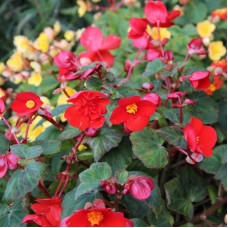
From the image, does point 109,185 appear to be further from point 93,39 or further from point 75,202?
point 93,39

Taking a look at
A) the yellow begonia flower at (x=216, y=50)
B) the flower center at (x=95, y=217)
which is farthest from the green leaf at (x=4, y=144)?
the yellow begonia flower at (x=216, y=50)

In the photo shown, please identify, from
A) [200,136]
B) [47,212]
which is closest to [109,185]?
[47,212]

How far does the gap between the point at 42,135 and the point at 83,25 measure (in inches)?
56.4

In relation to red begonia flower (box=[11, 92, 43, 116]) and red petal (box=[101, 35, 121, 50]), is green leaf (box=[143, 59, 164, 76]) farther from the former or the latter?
red begonia flower (box=[11, 92, 43, 116])

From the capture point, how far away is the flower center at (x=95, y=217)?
717 mm

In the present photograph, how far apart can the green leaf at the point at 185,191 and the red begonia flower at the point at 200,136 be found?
0.22m

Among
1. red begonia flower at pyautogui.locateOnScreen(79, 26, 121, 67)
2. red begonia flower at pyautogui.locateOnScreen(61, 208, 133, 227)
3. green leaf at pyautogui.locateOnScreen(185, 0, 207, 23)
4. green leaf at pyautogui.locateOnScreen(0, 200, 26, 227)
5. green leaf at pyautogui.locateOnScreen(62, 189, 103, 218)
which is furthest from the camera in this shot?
green leaf at pyautogui.locateOnScreen(185, 0, 207, 23)

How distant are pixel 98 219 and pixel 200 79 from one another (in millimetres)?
388

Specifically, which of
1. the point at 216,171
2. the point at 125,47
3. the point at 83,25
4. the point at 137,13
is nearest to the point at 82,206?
the point at 216,171

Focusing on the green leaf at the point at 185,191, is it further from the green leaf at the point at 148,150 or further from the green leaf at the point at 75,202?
the green leaf at the point at 75,202

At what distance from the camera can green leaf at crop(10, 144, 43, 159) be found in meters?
0.83

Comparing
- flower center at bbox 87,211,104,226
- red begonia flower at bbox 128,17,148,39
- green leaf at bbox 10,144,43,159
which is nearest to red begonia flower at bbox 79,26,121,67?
red begonia flower at bbox 128,17,148,39

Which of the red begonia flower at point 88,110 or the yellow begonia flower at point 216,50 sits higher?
the red begonia flower at point 88,110

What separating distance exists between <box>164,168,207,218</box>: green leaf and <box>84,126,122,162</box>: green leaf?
0.24 meters
